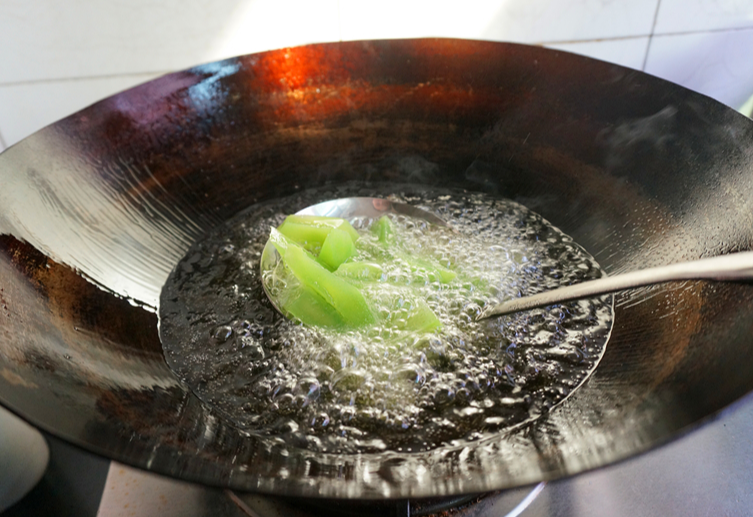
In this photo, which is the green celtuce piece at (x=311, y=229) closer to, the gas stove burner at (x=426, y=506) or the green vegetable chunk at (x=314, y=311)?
the green vegetable chunk at (x=314, y=311)

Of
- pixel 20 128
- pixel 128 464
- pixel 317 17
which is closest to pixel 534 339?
pixel 128 464

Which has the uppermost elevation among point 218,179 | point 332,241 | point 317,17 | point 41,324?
point 317,17

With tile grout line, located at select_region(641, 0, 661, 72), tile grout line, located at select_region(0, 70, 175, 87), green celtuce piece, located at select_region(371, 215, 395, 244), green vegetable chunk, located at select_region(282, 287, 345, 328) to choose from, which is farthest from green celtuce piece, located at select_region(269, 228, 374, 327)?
tile grout line, located at select_region(641, 0, 661, 72)

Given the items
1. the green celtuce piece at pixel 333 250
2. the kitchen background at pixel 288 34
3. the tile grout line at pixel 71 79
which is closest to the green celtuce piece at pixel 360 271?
the green celtuce piece at pixel 333 250

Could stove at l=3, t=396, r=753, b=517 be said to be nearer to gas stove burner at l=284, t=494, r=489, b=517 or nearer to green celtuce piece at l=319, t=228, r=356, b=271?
gas stove burner at l=284, t=494, r=489, b=517

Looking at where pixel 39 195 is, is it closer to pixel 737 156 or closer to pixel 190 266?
pixel 190 266
